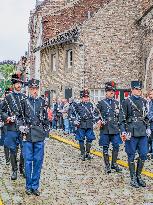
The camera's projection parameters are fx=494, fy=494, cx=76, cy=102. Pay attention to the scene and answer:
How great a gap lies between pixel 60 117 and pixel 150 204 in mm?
19263

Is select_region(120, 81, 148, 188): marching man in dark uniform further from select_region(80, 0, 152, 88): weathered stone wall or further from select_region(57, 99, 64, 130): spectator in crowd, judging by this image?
select_region(80, 0, 152, 88): weathered stone wall

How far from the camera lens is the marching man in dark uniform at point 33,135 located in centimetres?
947

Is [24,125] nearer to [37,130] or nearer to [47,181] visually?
[37,130]

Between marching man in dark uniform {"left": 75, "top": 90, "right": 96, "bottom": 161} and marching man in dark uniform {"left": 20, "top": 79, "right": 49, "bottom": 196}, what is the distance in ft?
14.8

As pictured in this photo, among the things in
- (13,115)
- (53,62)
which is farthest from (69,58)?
(13,115)

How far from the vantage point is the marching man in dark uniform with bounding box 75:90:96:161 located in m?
14.2

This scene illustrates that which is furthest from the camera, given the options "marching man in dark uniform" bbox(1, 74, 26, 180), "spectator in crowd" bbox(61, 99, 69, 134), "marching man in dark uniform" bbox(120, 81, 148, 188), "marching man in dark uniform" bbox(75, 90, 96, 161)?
"spectator in crowd" bbox(61, 99, 69, 134)

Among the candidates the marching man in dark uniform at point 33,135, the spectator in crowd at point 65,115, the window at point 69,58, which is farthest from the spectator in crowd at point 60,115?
the marching man in dark uniform at point 33,135

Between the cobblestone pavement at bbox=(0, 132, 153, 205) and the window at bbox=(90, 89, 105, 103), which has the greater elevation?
the window at bbox=(90, 89, 105, 103)

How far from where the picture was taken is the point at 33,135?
374 inches

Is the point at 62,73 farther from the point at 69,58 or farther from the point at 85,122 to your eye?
the point at 85,122

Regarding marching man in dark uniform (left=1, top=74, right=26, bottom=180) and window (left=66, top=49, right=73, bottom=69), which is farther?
window (left=66, top=49, right=73, bottom=69)

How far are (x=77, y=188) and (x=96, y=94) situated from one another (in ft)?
67.1

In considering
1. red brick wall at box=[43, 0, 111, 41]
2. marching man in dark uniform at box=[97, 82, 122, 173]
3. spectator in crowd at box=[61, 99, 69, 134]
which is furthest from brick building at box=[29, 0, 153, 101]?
marching man in dark uniform at box=[97, 82, 122, 173]
